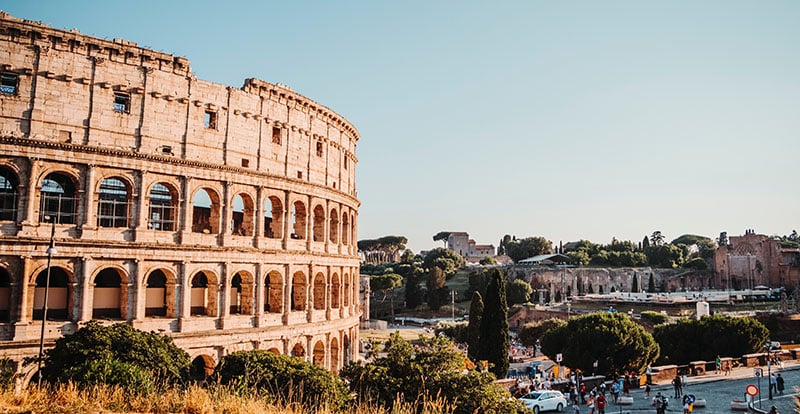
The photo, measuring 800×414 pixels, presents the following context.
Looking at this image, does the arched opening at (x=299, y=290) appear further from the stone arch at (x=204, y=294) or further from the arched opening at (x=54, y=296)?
the arched opening at (x=54, y=296)

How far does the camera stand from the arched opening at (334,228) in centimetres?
3142

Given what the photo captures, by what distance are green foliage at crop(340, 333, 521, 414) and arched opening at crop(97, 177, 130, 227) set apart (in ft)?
38.6

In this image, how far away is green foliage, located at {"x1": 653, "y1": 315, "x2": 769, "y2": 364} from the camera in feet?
119

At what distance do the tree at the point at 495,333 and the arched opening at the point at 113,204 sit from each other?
18184 mm

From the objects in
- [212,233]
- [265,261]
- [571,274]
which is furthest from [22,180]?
[571,274]

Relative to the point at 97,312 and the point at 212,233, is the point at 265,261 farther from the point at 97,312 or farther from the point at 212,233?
the point at 97,312

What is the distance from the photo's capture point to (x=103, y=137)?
71.4 ft

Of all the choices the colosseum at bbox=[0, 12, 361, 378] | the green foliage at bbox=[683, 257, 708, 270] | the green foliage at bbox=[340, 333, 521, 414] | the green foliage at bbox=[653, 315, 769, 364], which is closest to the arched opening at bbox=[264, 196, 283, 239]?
the colosseum at bbox=[0, 12, 361, 378]

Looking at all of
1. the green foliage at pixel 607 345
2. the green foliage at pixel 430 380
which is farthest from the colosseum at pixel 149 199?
the green foliage at pixel 607 345

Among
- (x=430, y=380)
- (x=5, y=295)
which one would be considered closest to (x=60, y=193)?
(x=5, y=295)

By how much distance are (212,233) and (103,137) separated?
5.44 m

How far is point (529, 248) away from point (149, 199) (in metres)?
106

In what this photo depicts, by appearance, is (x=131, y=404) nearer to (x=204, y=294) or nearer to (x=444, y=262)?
(x=204, y=294)

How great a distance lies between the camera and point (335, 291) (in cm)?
3139
